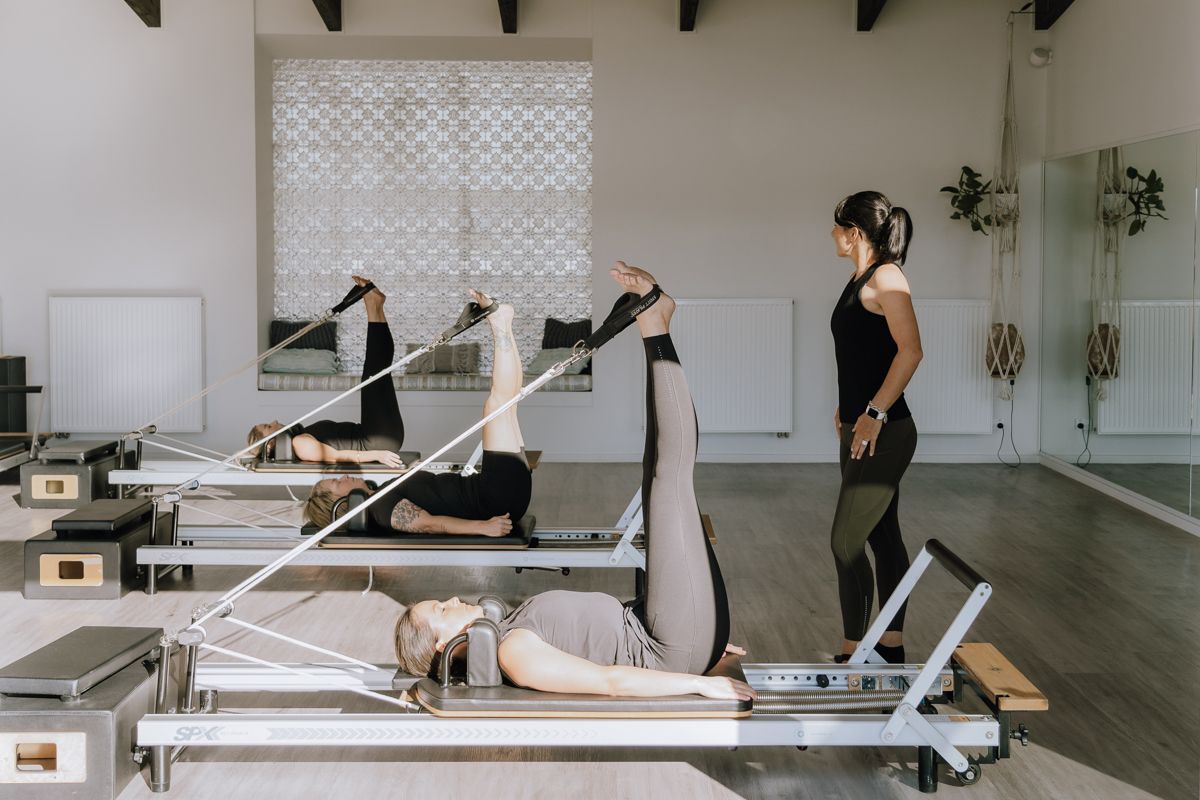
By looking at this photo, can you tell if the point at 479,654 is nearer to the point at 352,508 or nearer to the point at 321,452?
the point at 352,508

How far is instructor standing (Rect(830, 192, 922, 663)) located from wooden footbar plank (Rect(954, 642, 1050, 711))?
12.3 inches

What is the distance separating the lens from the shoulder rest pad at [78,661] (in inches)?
92.7

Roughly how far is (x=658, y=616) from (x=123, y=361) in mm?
6031

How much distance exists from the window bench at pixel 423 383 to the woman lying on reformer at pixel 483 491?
11.2ft

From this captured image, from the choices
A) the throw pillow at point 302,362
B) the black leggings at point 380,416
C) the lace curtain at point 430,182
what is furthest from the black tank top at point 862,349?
the throw pillow at point 302,362

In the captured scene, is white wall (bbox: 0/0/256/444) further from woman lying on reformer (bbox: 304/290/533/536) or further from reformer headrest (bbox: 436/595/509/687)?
reformer headrest (bbox: 436/595/509/687)

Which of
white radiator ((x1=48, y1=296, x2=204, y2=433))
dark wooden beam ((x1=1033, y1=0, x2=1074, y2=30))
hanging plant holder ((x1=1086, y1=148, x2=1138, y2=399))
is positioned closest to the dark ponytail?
hanging plant holder ((x1=1086, y1=148, x2=1138, y2=399))

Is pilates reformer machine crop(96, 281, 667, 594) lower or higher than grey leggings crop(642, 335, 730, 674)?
lower

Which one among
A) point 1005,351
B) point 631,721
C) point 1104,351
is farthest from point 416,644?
point 1005,351

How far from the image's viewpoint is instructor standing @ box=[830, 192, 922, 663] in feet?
9.48

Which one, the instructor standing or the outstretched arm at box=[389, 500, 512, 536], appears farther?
the outstretched arm at box=[389, 500, 512, 536]

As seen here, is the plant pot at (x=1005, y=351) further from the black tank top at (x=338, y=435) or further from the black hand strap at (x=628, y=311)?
the black hand strap at (x=628, y=311)

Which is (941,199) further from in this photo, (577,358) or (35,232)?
(35,232)

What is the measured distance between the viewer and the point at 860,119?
7.34 meters
